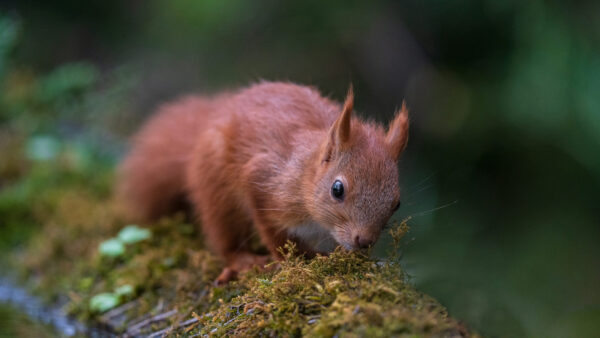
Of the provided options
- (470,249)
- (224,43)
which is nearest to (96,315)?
(470,249)

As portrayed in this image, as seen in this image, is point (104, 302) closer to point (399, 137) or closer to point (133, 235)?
point (133, 235)


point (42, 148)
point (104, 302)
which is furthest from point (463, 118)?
point (42, 148)

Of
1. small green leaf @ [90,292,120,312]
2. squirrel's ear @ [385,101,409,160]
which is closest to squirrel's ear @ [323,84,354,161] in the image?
squirrel's ear @ [385,101,409,160]

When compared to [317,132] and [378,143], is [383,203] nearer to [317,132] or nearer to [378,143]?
[378,143]

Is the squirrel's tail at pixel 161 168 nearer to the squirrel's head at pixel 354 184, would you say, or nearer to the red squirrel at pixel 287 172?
the red squirrel at pixel 287 172

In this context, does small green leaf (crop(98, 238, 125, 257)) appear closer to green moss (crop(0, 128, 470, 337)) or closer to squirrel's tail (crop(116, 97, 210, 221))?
green moss (crop(0, 128, 470, 337))

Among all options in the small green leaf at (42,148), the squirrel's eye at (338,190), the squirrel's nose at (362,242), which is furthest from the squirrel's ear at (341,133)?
the small green leaf at (42,148)
